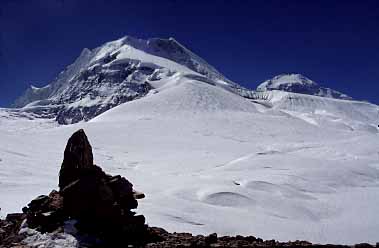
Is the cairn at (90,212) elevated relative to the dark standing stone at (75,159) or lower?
lower

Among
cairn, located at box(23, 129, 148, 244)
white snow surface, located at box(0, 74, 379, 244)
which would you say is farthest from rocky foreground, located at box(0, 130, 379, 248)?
white snow surface, located at box(0, 74, 379, 244)

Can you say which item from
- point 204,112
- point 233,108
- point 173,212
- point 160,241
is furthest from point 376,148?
point 233,108

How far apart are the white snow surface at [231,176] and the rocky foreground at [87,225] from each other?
12.4ft

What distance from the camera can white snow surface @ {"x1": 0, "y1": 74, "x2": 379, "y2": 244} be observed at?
21938mm

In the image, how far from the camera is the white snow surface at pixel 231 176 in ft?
72.0

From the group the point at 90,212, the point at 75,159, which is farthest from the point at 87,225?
the point at 75,159

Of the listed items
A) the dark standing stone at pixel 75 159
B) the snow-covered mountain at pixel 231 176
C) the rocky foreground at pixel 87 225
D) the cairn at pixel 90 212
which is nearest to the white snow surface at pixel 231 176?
the snow-covered mountain at pixel 231 176

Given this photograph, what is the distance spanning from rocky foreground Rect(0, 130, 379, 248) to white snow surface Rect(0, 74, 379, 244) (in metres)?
3.79

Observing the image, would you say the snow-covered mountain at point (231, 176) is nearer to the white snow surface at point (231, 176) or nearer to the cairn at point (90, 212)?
the white snow surface at point (231, 176)

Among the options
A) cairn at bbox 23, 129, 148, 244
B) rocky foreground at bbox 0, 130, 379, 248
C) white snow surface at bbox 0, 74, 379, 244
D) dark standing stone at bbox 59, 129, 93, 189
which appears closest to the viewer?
rocky foreground at bbox 0, 130, 379, 248

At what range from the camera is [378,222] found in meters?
24.5

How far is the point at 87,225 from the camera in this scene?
1516cm

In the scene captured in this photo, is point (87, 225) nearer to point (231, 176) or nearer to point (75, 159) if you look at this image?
point (75, 159)

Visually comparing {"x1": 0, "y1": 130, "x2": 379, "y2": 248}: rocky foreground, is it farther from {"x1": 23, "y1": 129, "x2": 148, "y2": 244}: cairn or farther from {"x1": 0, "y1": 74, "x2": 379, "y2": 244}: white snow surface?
{"x1": 0, "y1": 74, "x2": 379, "y2": 244}: white snow surface
